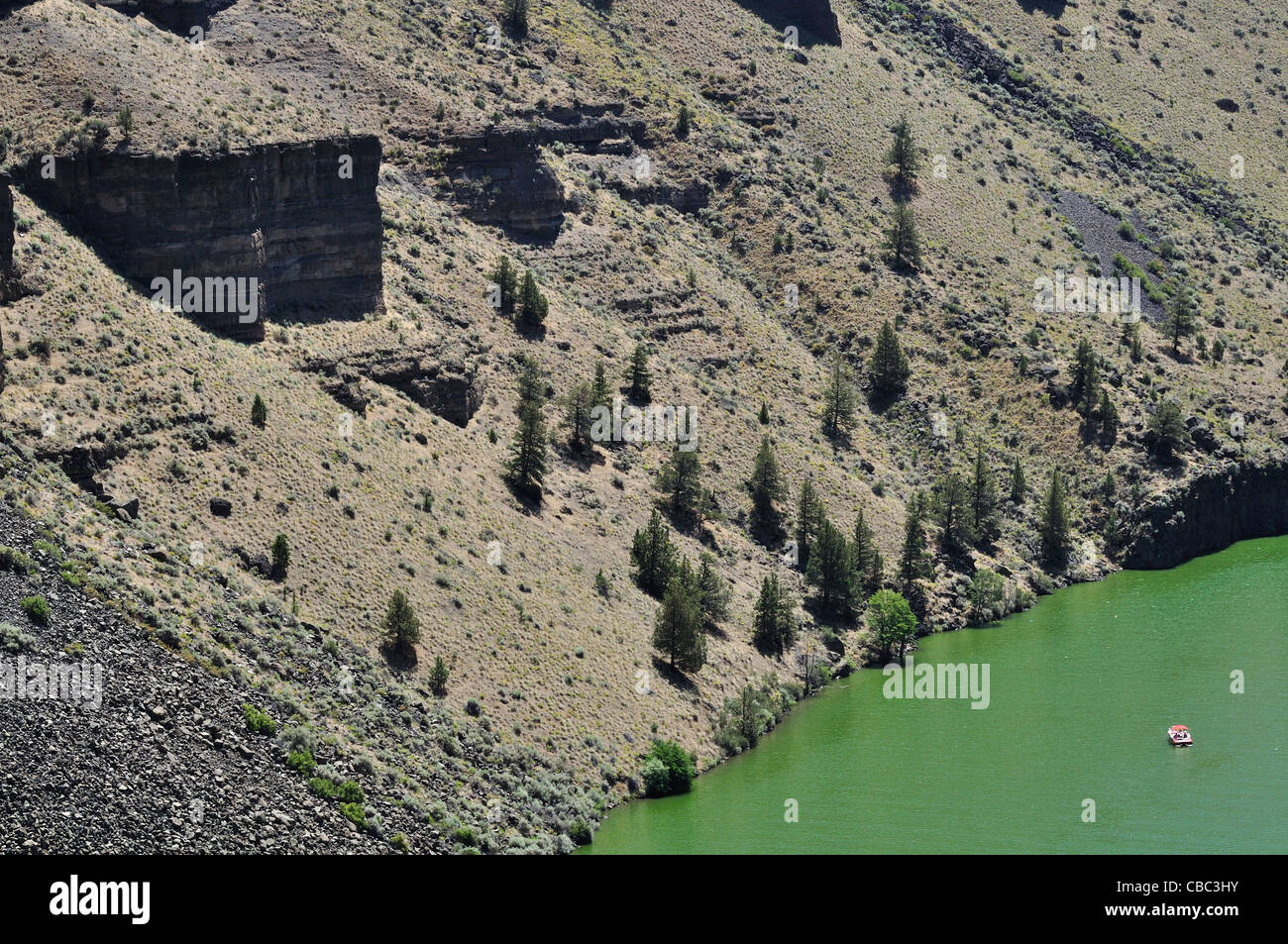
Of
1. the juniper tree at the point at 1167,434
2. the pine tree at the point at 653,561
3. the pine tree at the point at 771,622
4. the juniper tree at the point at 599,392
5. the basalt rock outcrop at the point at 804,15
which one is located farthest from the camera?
the basalt rock outcrop at the point at 804,15

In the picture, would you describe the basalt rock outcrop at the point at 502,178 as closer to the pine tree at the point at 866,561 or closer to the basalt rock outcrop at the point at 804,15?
the pine tree at the point at 866,561

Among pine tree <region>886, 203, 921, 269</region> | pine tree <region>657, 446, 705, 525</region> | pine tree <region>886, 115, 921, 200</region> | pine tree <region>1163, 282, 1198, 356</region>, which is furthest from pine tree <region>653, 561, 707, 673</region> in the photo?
pine tree <region>886, 115, 921, 200</region>

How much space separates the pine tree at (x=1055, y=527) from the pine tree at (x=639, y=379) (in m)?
23.4

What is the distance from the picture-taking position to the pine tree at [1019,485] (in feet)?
365

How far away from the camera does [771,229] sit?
123125 mm

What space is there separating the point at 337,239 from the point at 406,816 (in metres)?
33.4

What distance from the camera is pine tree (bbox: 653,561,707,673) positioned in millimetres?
85938

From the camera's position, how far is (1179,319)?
12388cm

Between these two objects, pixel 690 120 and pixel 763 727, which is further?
pixel 690 120

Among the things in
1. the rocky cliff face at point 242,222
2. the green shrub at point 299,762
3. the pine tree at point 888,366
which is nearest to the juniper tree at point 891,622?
the pine tree at point 888,366

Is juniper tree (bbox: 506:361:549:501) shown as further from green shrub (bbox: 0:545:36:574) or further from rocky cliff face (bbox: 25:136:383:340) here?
green shrub (bbox: 0:545:36:574)

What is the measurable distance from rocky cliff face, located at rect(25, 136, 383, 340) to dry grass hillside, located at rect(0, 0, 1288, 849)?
1150 mm

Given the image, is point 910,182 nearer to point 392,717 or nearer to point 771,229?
point 771,229

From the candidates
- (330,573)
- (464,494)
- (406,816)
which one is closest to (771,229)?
(464,494)
